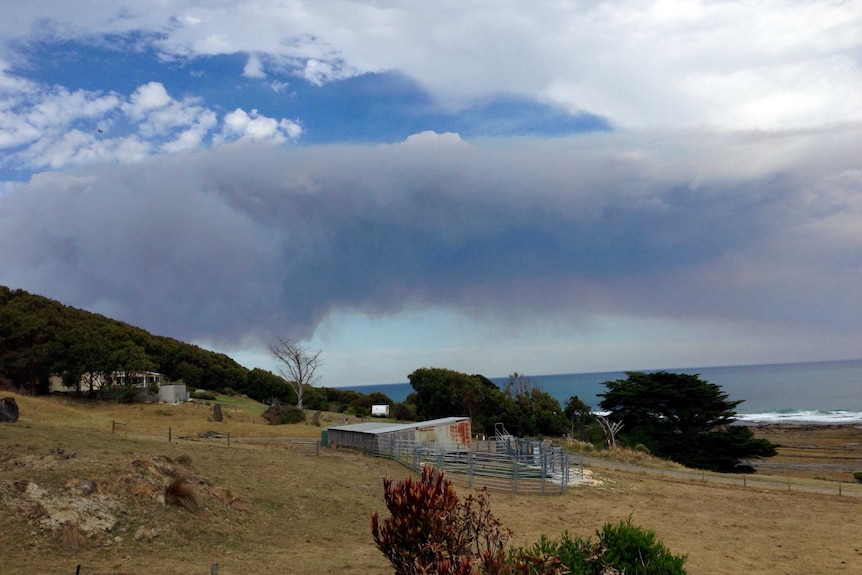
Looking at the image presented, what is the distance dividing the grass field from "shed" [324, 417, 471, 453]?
3120 millimetres

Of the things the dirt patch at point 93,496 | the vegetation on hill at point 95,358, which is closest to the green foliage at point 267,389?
the vegetation on hill at point 95,358

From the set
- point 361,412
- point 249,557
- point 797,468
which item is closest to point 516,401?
point 361,412

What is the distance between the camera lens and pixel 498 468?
2606 cm

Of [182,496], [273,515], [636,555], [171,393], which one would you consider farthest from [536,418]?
[636,555]

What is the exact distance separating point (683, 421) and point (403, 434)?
30.8 m

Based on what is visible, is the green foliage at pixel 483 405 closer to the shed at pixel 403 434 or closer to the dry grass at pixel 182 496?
the shed at pixel 403 434

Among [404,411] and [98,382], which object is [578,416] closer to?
[404,411]

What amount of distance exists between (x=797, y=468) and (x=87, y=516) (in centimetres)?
5274

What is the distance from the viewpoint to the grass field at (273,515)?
13047 mm

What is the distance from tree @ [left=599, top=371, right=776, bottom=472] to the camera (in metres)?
49.9

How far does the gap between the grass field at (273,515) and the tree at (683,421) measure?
2204 centimetres

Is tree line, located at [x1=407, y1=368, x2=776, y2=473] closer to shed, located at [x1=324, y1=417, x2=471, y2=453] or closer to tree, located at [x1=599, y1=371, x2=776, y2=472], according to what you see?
tree, located at [x1=599, y1=371, x2=776, y2=472]

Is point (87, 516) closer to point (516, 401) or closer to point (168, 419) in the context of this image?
point (168, 419)

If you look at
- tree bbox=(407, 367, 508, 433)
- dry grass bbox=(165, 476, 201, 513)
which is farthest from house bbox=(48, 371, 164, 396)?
dry grass bbox=(165, 476, 201, 513)
